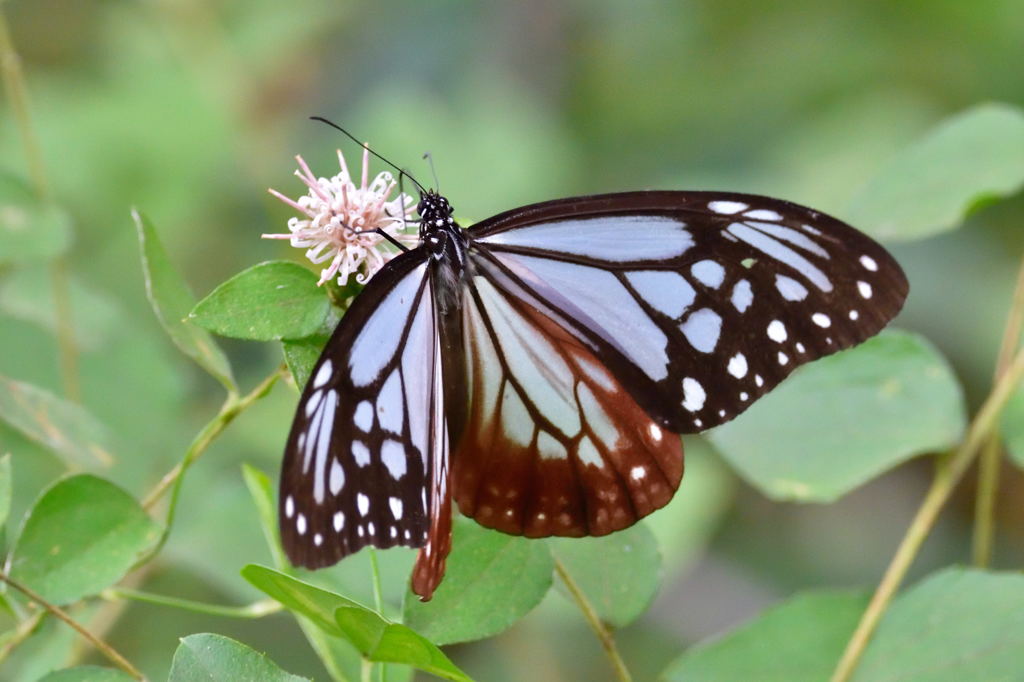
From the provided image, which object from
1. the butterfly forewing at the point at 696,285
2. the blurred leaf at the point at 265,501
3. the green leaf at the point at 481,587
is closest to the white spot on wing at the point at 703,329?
the butterfly forewing at the point at 696,285

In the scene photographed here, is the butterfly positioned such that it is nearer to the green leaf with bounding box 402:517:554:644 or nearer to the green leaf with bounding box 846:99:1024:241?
the green leaf with bounding box 402:517:554:644

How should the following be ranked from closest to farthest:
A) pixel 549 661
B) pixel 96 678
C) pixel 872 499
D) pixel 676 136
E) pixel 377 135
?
pixel 96 678 < pixel 549 661 < pixel 377 135 < pixel 872 499 < pixel 676 136

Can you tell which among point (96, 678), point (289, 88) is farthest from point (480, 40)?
point (96, 678)

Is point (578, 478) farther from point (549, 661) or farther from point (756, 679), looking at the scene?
point (549, 661)

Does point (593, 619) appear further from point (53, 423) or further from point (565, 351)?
point (53, 423)

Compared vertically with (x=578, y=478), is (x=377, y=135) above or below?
above

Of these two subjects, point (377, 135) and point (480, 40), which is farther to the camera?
point (480, 40)

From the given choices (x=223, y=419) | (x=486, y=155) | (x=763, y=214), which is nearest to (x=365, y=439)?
(x=223, y=419)
